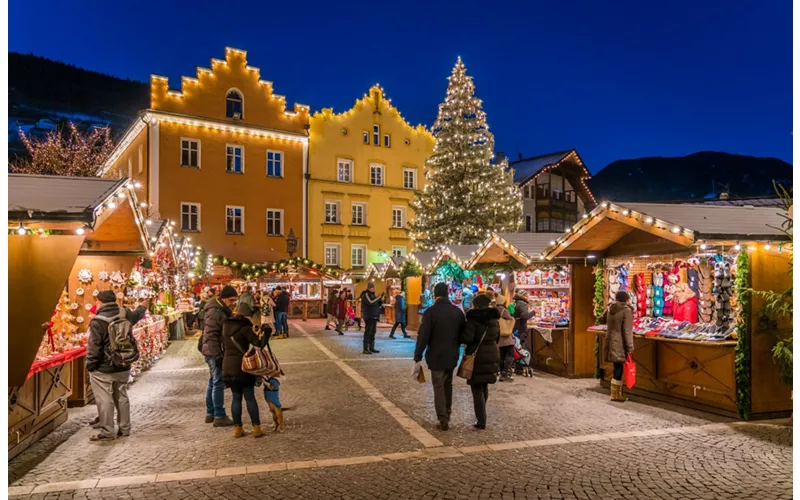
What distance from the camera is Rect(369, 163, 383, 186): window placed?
115ft

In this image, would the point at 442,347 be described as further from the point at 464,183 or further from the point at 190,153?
the point at 190,153

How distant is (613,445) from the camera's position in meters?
6.69

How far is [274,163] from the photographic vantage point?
31.9m

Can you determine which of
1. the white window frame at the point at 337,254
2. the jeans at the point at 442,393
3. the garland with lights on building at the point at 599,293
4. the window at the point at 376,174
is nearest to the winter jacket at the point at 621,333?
the garland with lights on building at the point at 599,293

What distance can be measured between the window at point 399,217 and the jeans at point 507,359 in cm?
2522

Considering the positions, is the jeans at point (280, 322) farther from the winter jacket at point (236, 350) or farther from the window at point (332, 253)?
the window at point (332, 253)

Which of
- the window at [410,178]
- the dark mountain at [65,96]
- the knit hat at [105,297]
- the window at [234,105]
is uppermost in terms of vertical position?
the dark mountain at [65,96]

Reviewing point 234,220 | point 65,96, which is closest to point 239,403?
point 234,220

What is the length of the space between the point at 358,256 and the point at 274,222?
17.6 feet

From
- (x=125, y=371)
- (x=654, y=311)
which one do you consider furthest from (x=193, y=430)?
(x=654, y=311)

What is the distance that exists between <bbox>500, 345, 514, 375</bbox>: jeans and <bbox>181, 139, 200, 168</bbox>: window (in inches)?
904

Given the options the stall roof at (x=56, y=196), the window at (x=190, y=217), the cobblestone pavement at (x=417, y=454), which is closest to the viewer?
the cobblestone pavement at (x=417, y=454)

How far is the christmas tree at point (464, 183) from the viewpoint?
27.6 m

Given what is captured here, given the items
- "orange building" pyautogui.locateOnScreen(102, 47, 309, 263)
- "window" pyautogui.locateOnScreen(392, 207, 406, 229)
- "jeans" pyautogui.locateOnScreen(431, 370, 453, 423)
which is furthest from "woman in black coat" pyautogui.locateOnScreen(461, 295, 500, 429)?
"window" pyautogui.locateOnScreen(392, 207, 406, 229)
